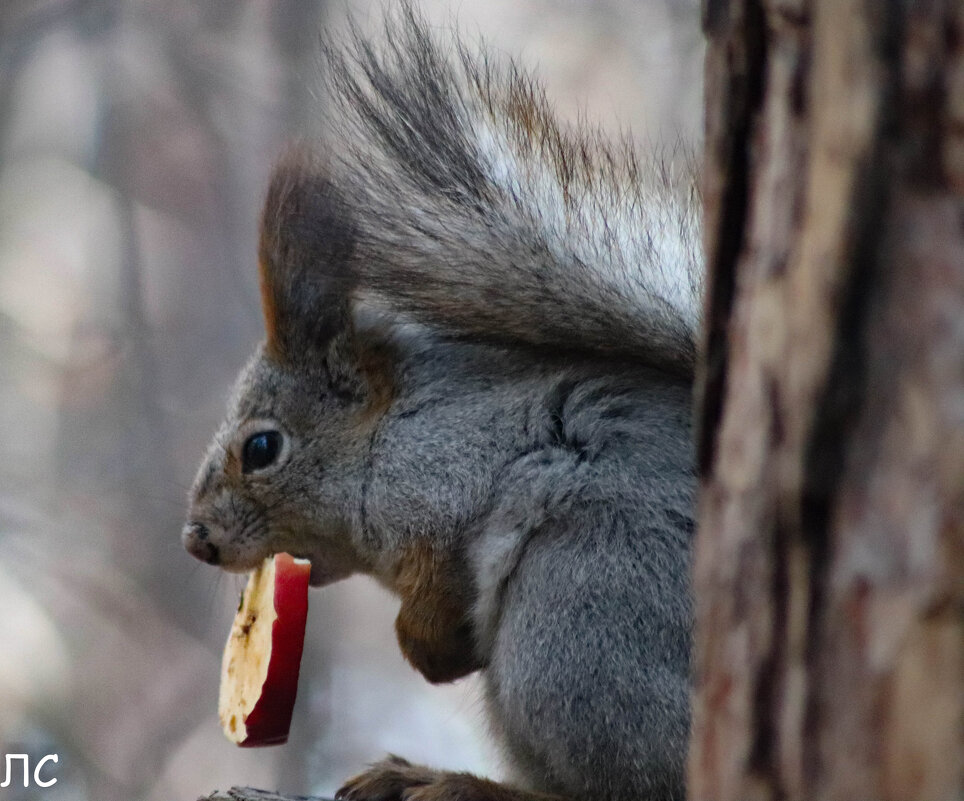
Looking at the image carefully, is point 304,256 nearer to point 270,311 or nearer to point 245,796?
point 270,311

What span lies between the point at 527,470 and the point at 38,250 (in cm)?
Result: 273

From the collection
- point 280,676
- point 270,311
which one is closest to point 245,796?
point 280,676

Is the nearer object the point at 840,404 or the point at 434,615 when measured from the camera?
the point at 840,404

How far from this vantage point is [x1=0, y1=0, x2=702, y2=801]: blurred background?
3656 mm

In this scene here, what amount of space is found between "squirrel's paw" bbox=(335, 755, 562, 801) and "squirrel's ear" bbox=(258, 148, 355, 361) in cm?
64

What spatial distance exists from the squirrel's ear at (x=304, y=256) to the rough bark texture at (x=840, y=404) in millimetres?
1136

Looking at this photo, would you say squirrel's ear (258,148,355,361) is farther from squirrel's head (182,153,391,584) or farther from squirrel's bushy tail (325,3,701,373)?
squirrel's bushy tail (325,3,701,373)

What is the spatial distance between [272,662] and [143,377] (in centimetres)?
223

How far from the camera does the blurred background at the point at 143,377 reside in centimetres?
366

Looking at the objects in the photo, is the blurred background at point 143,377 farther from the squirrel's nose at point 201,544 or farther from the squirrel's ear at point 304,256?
the squirrel's ear at point 304,256

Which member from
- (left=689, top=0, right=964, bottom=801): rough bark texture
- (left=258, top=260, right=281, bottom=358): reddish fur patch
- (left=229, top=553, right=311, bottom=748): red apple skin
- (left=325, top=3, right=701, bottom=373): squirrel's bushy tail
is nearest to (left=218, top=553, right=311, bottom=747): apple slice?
(left=229, top=553, right=311, bottom=748): red apple skin

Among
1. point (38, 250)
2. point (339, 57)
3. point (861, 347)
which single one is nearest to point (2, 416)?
point (38, 250)

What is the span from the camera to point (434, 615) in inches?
68.9

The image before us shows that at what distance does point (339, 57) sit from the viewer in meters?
1.68
